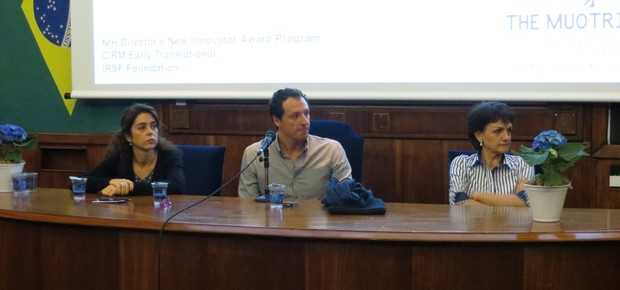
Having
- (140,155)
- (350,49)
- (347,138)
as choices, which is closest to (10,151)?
(140,155)

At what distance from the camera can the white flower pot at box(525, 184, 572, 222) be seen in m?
2.32

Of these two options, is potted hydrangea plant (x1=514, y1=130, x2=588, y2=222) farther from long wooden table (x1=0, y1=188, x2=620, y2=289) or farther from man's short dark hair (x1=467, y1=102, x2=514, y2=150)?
man's short dark hair (x1=467, y1=102, x2=514, y2=150)

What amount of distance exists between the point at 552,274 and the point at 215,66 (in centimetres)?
248

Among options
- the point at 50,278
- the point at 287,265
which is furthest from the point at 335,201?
the point at 50,278

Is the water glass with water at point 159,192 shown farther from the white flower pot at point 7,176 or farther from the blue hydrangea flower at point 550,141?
the blue hydrangea flower at point 550,141

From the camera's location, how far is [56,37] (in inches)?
180

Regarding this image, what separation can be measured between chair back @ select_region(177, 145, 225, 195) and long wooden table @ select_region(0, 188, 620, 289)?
2.33 feet

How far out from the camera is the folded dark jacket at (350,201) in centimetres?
252

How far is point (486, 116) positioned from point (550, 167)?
2.68 feet

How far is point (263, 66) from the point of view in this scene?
4.07 metres

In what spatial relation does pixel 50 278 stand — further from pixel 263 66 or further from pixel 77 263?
pixel 263 66

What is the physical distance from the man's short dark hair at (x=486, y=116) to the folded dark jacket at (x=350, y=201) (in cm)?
74

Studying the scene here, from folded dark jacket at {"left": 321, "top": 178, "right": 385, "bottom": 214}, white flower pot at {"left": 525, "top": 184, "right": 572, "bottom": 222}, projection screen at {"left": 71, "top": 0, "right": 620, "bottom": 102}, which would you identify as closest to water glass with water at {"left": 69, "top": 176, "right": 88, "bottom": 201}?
folded dark jacket at {"left": 321, "top": 178, "right": 385, "bottom": 214}

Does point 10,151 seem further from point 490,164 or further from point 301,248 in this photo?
point 490,164
